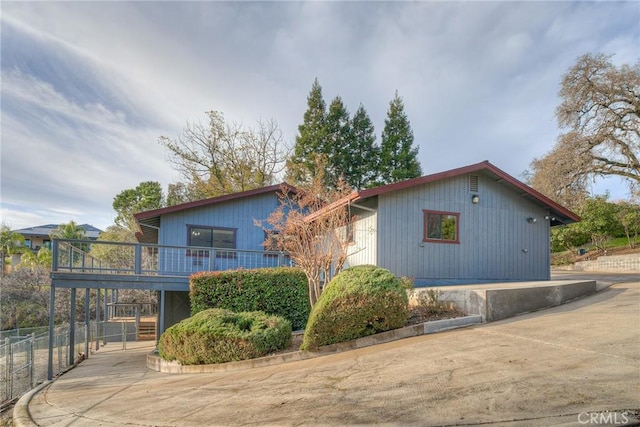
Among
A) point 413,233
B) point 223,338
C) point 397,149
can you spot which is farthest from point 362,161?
point 223,338

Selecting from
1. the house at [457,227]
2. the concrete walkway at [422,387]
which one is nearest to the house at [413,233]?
the house at [457,227]

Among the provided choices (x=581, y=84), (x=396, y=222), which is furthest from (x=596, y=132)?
(x=396, y=222)

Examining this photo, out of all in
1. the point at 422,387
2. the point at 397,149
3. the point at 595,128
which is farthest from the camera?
the point at 397,149

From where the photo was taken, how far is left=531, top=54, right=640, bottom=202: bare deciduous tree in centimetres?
2053

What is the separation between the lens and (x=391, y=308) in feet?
25.3

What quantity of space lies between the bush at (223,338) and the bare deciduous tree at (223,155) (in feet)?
68.2

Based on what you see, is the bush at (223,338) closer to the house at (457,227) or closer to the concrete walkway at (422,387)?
the concrete walkway at (422,387)

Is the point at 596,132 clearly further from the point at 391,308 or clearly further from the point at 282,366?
the point at 282,366

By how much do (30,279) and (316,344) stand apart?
71.7ft

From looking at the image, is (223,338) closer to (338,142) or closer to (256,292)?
(256,292)

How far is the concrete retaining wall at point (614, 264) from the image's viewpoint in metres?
20.8

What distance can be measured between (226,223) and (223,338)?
294 inches

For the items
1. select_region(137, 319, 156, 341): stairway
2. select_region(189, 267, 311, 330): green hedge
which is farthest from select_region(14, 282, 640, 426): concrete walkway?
select_region(137, 319, 156, 341): stairway

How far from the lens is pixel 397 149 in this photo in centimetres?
3384
